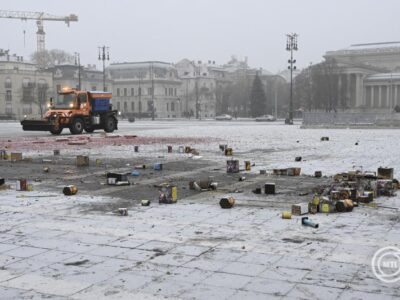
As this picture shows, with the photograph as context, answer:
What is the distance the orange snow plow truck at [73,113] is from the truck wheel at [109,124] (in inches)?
13.9

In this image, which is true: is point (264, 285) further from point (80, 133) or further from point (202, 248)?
point (80, 133)

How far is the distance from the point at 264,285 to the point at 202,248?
4.95 ft

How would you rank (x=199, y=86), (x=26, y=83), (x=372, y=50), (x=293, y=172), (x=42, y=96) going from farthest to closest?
(x=199, y=86)
(x=372, y=50)
(x=26, y=83)
(x=42, y=96)
(x=293, y=172)

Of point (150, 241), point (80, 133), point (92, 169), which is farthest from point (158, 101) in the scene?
point (150, 241)

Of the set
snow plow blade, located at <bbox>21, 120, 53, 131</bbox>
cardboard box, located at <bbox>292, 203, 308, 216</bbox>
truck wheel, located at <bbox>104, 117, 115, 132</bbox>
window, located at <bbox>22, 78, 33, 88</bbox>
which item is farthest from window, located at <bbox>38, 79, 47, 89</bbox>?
cardboard box, located at <bbox>292, 203, 308, 216</bbox>

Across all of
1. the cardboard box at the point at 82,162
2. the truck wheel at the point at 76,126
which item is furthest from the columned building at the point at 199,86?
the cardboard box at the point at 82,162

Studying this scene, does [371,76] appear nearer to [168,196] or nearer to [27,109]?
[27,109]

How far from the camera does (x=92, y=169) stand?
15.0 m

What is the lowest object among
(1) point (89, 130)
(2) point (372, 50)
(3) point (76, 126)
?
(1) point (89, 130)

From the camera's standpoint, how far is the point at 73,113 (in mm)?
33250

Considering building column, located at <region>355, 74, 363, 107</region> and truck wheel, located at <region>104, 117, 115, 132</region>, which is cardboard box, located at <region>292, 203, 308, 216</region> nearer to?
truck wheel, located at <region>104, 117, 115, 132</region>

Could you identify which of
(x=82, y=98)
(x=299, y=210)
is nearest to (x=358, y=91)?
(x=82, y=98)

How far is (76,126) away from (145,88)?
101267 millimetres

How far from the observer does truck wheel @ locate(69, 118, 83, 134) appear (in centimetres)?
3309
